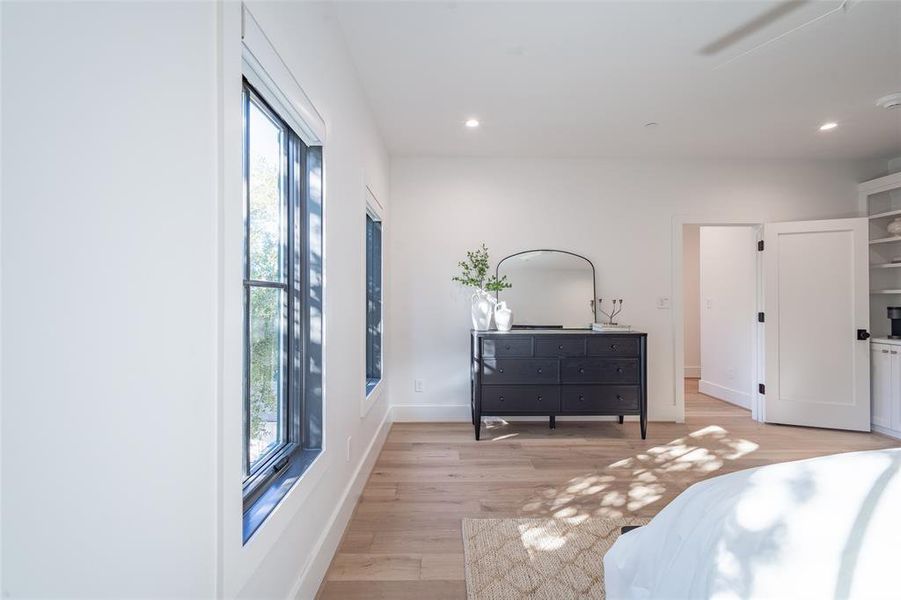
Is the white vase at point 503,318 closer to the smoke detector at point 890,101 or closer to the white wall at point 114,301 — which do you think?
the white wall at point 114,301

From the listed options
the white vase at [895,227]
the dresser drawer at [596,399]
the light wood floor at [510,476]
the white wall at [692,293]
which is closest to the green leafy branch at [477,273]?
the dresser drawer at [596,399]

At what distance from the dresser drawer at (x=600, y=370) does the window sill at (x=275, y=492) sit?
2353 millimetres

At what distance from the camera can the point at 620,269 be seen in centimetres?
402

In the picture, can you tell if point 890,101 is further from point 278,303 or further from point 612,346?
point 278,303

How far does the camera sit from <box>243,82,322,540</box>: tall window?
1343 millimetres

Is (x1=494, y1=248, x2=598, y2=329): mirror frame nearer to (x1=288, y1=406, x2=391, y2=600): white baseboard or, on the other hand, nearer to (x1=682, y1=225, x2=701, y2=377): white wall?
(x1=288, y1=406, x2=391, y2=600): white baseboard

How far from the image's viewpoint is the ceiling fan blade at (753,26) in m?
1.95

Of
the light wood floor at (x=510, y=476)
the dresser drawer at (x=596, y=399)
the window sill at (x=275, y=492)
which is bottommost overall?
the light wood floor at (x=510, y=476)

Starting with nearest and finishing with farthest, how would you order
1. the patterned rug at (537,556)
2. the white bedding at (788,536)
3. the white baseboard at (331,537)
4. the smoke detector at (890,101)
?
1. the white bedding at (788,536)
2. the white baseboard at (331,537)
3. the patterned rug at (537,556)
4. the smoke detector at (890,101)

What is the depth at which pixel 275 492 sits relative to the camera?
4.43 ft

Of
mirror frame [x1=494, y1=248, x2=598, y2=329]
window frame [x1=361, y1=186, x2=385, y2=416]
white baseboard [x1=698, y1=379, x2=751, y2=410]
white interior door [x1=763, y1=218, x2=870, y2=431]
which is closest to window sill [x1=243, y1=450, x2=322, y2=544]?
window frame [x1=361, y1=186, x2=385, y2=416]

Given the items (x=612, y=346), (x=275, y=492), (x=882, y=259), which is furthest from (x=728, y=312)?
(x=275, y=492)

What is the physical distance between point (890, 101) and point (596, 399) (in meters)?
2.93

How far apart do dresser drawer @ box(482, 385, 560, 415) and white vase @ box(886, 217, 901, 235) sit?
11.4 feet
